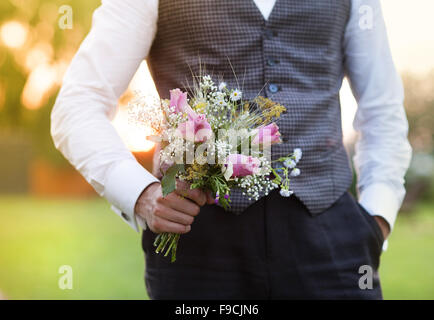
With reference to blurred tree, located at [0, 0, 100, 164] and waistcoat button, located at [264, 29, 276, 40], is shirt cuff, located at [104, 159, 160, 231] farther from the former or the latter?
blurred tree, located at [0, 0, 100, 164]

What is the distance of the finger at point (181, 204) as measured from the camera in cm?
126

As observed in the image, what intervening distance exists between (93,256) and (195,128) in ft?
23.5

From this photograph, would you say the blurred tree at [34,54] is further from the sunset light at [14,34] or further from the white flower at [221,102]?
the white flower at [221,102]

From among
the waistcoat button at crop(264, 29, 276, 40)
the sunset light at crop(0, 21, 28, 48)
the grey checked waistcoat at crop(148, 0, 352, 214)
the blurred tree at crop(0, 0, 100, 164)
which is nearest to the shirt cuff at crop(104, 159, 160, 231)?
the grey checked waistcoat at crop(148, 0, 352, 214)

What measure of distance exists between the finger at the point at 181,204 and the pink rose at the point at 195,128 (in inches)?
8.2

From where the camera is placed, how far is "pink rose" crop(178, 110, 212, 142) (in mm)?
1093

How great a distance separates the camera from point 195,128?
3.61 ft

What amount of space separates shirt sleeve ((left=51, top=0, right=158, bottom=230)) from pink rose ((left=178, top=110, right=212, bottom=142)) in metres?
0.32

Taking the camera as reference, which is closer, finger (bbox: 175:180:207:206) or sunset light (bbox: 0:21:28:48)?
finger (bbox: 175:180:207:206)

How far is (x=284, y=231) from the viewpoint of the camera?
1.50m

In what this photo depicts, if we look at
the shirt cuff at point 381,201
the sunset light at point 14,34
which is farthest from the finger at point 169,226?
the sunset light at point 14,34

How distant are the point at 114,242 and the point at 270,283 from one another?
7895 millimetres
